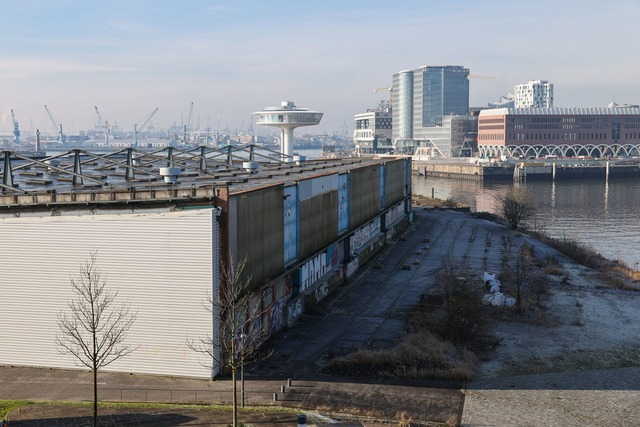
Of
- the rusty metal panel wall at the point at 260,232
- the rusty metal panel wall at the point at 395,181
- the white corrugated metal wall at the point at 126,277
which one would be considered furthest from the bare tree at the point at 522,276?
the white corrugated metal wall at the point at 126,277

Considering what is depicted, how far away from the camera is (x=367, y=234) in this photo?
5828 cm

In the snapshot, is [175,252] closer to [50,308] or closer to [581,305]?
[50,308]

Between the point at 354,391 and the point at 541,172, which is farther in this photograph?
the point at 541,172

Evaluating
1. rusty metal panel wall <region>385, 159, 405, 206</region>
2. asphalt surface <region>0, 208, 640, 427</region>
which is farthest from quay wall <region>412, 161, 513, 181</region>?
asphalt surface <region>0, 208, 640, 427</region>

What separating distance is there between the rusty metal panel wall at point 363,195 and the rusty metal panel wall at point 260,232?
16651 mm

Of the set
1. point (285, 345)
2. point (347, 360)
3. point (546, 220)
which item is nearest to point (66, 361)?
point (285, 345)

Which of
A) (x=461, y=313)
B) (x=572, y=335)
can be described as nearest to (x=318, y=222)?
(x=461, y=313)

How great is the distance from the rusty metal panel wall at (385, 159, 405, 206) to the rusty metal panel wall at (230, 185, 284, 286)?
34.0 meters

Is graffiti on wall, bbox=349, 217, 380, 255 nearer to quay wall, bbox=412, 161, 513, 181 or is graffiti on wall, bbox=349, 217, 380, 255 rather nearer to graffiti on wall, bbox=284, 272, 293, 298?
graffiti on wall, bbox=284, 272, 293, 298

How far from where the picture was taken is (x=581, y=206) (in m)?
111

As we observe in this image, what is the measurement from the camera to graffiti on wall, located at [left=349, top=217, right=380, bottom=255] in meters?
52.5

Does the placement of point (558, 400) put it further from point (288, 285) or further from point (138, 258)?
point (138, 258)

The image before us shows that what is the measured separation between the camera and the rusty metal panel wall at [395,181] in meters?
69.6

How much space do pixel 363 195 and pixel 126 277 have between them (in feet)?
101
